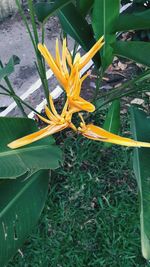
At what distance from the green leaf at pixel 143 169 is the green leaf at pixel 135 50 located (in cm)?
31

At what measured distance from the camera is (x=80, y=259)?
1820 millimetres

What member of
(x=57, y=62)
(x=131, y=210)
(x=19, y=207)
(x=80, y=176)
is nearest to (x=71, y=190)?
(x=80, y=176)

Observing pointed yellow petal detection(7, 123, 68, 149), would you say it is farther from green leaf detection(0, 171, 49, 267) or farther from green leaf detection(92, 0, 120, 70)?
green leaf detection(92, 0, 120, 70)

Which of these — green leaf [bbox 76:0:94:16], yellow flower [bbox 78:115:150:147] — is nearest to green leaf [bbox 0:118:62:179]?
yellow flower [bbox 78:115:150:147]

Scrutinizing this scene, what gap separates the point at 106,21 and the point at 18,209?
27.9 inches

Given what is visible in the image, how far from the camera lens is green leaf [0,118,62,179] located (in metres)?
1.29

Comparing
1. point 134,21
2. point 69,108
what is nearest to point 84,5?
point 134,21

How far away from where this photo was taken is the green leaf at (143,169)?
47.6 inches

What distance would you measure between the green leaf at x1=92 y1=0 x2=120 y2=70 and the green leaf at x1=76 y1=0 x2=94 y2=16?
0.03m

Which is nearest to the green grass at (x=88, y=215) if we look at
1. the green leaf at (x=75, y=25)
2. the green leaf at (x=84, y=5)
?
the green leaf at (x=75, y=25)

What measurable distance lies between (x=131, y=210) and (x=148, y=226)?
0.76 m

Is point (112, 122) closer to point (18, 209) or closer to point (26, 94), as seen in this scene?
point (18, 209)

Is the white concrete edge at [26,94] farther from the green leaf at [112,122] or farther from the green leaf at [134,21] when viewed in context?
the green leaf at [134,21]

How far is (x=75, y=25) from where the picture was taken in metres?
1.71
